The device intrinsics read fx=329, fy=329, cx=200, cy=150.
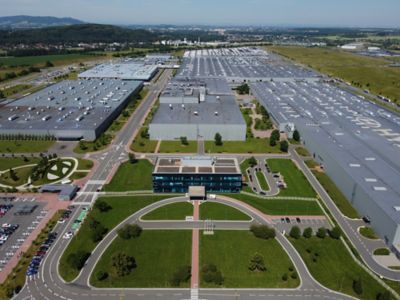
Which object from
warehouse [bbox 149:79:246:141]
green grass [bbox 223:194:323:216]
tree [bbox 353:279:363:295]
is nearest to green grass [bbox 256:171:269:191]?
green grass [bbox 223:194:323:216]

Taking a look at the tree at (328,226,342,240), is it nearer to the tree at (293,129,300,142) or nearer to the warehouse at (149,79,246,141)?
the tree at (293,129,300,142)

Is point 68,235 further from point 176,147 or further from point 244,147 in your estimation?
point 244,147

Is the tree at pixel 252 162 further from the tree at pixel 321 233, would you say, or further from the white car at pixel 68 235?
the white car at pixel 68 235

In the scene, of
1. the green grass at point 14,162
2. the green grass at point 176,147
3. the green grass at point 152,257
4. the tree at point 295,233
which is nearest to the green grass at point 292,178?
the tree at point 295,233

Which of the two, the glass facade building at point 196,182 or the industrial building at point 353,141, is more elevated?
the industrial building at point 353,141

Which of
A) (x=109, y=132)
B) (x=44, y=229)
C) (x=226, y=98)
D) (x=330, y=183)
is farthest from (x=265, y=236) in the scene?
(x=226, y=98)

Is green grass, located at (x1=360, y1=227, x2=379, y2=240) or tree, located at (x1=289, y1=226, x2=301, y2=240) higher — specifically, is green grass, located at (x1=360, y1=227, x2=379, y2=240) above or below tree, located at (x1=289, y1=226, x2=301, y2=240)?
below
